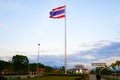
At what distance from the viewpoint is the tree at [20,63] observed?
161 meters

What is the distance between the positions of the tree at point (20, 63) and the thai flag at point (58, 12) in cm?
11505

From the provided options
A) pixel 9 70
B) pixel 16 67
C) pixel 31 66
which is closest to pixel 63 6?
pixel 9 70

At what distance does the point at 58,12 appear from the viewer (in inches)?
1890

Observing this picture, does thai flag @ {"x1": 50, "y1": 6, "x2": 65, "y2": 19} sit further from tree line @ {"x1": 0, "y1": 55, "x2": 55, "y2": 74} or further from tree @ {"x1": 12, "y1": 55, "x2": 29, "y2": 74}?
tree @ {"x1": 12, "y1": 55, "x2": 29, "y2": 74}

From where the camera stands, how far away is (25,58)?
168500 mm

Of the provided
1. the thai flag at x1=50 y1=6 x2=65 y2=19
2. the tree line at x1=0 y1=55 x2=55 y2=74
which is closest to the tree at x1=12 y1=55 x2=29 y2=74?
the tree line at x1=0 y1=55 x2=55 y2=74

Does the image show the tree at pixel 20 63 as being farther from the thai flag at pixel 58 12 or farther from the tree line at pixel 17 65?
the thai flag at pixel 58 12

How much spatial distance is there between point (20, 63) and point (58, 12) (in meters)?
119

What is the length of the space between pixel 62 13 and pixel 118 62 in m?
49.0

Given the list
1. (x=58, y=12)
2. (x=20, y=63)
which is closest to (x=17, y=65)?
(x=20, y=63)

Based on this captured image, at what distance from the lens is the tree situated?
161000 mm

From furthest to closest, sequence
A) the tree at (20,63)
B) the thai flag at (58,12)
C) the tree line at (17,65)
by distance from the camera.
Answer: the tree at (20,63) < the tree line at (17,65) < the thai flag at (58,12)

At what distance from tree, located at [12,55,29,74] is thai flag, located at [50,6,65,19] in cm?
11505

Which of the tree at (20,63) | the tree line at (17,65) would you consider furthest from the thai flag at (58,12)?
the tree at (20,63)
